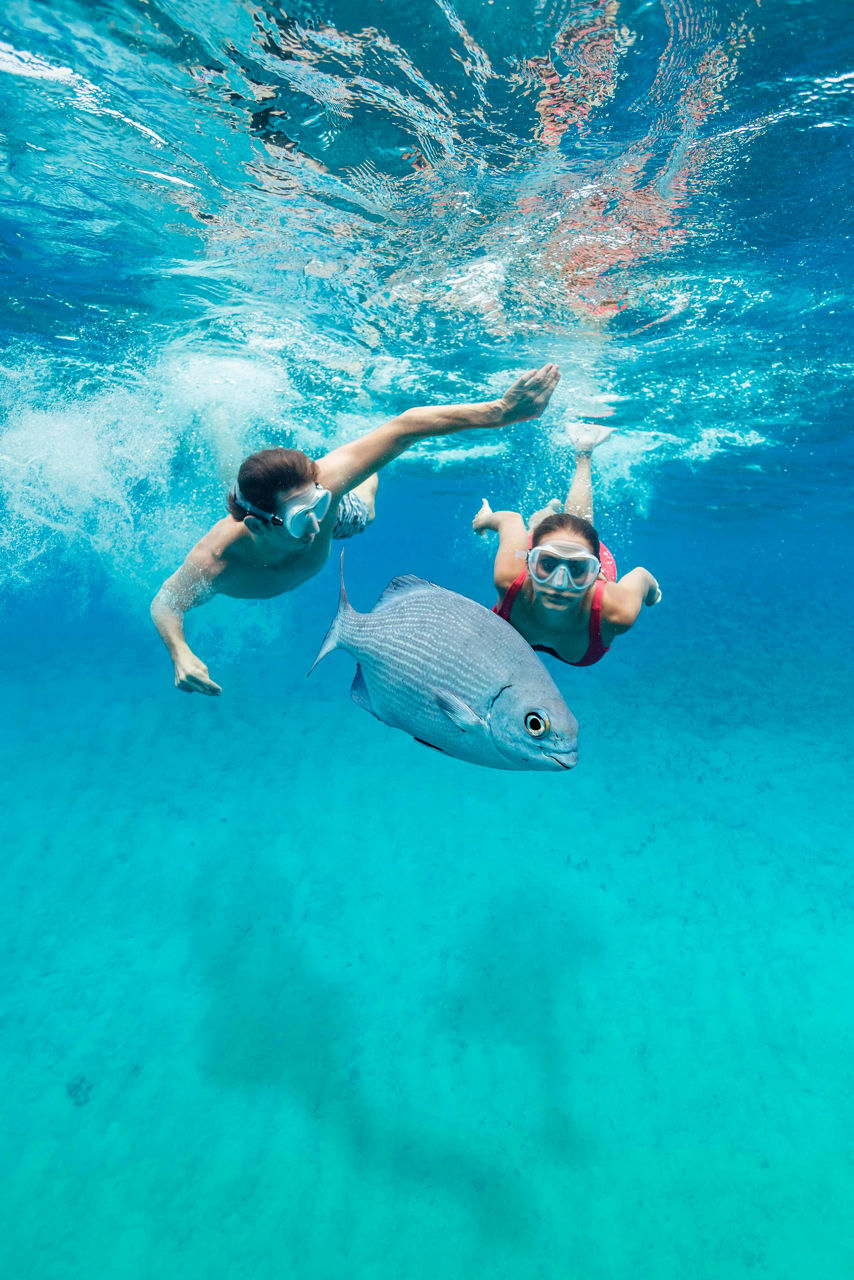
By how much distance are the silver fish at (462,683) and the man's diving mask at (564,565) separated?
1.50 metres

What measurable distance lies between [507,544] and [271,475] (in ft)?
6.67

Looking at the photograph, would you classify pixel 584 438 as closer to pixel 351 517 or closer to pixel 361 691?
pixel 351 517

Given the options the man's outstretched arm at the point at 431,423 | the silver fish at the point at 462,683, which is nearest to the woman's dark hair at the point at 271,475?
the man's outstretched arm at the point at 431,423

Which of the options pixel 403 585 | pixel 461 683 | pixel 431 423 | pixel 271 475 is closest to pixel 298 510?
pixel 271 475

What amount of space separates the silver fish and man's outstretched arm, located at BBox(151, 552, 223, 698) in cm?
141

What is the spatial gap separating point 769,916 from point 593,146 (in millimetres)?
10736

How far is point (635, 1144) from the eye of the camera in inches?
239

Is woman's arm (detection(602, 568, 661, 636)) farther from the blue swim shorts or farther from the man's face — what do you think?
the blue swim shorts

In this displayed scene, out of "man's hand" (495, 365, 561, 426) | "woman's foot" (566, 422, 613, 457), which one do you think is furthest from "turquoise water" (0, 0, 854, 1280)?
"man's hand" (495, 365, 561, 426)

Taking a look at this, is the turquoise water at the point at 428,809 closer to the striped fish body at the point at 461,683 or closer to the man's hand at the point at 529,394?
the man's hand at the point at 529,394

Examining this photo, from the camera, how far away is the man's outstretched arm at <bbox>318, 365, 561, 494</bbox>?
3383 mm

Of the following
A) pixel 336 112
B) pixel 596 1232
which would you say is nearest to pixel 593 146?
pixel 336 112

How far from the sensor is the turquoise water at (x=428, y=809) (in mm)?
5406

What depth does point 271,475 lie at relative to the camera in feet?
10.7
